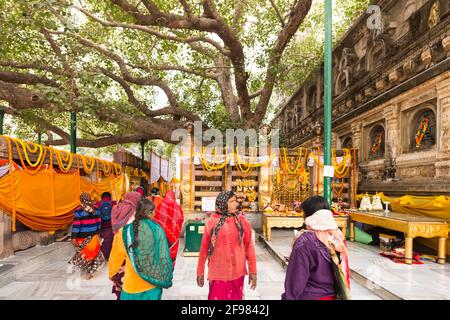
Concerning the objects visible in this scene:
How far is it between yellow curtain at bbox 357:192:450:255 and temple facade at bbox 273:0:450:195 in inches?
15.5

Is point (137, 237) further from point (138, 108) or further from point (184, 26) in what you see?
point (138, 108)

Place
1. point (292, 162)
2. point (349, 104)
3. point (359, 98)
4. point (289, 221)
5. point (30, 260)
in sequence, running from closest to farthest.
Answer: point (30, 260), point (289, 221), point (292, 162), point (359, 98), point (349, 104)

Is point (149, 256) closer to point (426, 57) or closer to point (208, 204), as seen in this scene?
point (208, 204)

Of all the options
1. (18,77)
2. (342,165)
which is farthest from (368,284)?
(18,77)

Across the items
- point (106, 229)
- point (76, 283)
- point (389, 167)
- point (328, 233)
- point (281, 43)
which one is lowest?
point (76, 283)

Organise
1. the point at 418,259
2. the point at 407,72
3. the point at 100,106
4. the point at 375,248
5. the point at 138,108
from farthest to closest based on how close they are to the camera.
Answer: the point at 138,108, the point at 100,106, the point at 407,72, the point at 375,248, the point at 418,259

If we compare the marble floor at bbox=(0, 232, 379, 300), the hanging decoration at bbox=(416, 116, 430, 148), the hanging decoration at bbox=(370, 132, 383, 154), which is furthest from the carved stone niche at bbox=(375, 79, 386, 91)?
the marble floor at bbox=(0, 232, 379, 300)

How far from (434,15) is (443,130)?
11.1 feet

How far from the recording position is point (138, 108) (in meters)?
14.0

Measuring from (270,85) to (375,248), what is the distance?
799cm

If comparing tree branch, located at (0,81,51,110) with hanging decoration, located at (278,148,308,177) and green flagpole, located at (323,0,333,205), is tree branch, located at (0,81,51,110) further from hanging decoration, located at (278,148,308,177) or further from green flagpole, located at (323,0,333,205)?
green flagpole, located at (323,0,333,205)

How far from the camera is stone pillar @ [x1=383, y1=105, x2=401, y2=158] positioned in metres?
9.38

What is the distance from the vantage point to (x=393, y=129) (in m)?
9.52

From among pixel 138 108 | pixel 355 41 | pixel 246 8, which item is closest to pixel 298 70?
pixel 355 41
